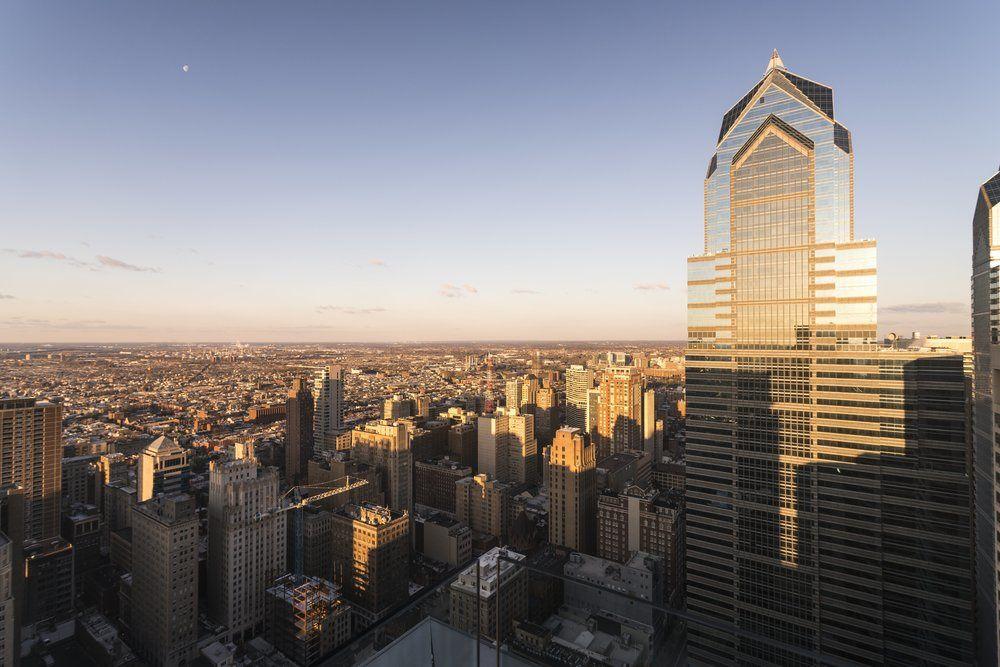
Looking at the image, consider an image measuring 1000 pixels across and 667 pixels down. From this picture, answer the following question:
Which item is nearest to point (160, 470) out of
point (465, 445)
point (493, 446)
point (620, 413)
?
point (465, 445)

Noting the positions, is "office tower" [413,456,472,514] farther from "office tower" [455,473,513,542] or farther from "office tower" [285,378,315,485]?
"office tower" [285,378,315,485]

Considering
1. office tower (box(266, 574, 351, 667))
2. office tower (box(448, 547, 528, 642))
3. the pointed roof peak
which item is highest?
the pointed roof peak

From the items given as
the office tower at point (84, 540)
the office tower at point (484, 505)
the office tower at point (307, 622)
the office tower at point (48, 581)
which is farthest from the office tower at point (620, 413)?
the office tower at point (48, 581)

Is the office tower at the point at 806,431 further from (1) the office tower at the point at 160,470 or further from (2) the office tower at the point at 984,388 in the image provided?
(1) the office tower at the point at 160,470

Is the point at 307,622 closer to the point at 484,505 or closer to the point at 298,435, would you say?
the point at 484,505

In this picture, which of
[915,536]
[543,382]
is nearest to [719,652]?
[915,536]

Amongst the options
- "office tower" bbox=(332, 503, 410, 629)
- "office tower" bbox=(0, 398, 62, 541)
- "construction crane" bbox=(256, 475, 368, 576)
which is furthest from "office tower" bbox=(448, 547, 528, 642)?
"office tower" bbox=(0, 398, 62, 541)
